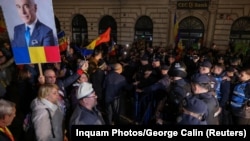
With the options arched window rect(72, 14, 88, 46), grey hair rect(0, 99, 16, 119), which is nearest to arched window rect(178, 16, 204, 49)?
arched window rect(72, 14, 88, 46)

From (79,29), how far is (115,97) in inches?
619

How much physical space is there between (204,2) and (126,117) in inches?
473

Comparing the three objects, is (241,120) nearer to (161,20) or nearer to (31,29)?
(31,29)

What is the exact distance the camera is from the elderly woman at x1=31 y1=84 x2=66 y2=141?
2.68m

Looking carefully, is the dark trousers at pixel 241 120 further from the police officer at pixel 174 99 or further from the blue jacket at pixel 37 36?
the blue jacket at pixel 37 36

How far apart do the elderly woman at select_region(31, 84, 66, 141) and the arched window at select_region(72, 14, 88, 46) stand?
1676 centimetres

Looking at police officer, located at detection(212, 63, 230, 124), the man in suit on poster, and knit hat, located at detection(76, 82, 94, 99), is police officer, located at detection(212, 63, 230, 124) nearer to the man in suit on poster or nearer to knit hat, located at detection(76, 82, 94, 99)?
knit hat, located at detection(76, 82, 94, 99)

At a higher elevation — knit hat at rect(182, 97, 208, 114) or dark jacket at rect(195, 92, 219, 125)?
knit hat at rect(182, 97, 208, 114)

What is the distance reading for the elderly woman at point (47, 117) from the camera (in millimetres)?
2684

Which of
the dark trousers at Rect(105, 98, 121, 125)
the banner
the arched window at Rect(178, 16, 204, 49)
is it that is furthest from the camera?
the arched window at Rect(178, 16, 204, 49)

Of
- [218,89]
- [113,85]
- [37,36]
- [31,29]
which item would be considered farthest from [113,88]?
[218,89]

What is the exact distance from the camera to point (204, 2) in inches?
599

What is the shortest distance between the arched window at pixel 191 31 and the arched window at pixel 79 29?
7.94 meters

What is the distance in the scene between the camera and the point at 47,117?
107 inches
